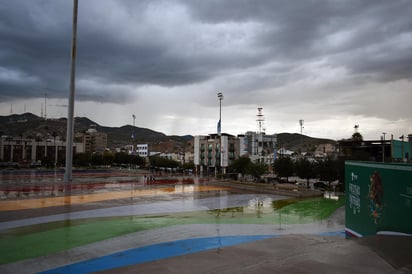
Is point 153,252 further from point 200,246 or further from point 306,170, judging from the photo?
point 306,170

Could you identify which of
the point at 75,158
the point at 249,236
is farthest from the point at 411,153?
the point at 75,158

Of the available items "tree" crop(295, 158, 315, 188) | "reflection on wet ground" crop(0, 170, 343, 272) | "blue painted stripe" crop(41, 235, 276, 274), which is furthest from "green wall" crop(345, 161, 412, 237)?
"tree" crop(295, 158, 315, 188)

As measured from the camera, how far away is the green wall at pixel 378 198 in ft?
34.2

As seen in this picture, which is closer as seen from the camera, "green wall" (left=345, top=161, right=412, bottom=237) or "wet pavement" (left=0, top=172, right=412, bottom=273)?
"wet pavement" (left=0, top=172, right=412, bottom=273)

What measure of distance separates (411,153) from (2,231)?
55.5m

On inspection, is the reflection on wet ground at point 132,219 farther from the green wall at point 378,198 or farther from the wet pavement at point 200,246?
the green wall at point 378,198

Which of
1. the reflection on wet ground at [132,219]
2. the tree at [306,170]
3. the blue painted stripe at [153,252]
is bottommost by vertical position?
the reflection on wet ground at [132,219]

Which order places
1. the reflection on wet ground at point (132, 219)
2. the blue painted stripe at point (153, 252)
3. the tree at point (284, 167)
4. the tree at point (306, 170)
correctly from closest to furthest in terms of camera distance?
the blue painted stripe at point (153, 252) < the reflection on wet ground at point (132, 219) < the tree at point (306, 170) < the tree at point (284, 167)

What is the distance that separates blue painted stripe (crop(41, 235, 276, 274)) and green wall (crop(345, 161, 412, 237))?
4.63 meters

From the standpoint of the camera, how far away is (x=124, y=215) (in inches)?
867

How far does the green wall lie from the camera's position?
34.2 ft

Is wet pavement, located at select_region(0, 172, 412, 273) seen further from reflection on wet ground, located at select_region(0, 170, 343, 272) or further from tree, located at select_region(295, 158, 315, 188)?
tree, located at select_region(295, 158, 315, 188)

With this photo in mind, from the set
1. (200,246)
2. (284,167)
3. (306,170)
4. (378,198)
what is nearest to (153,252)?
(200,246)

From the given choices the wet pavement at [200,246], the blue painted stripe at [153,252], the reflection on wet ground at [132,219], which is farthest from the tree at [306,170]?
the blue painted stripe at [153,252]
